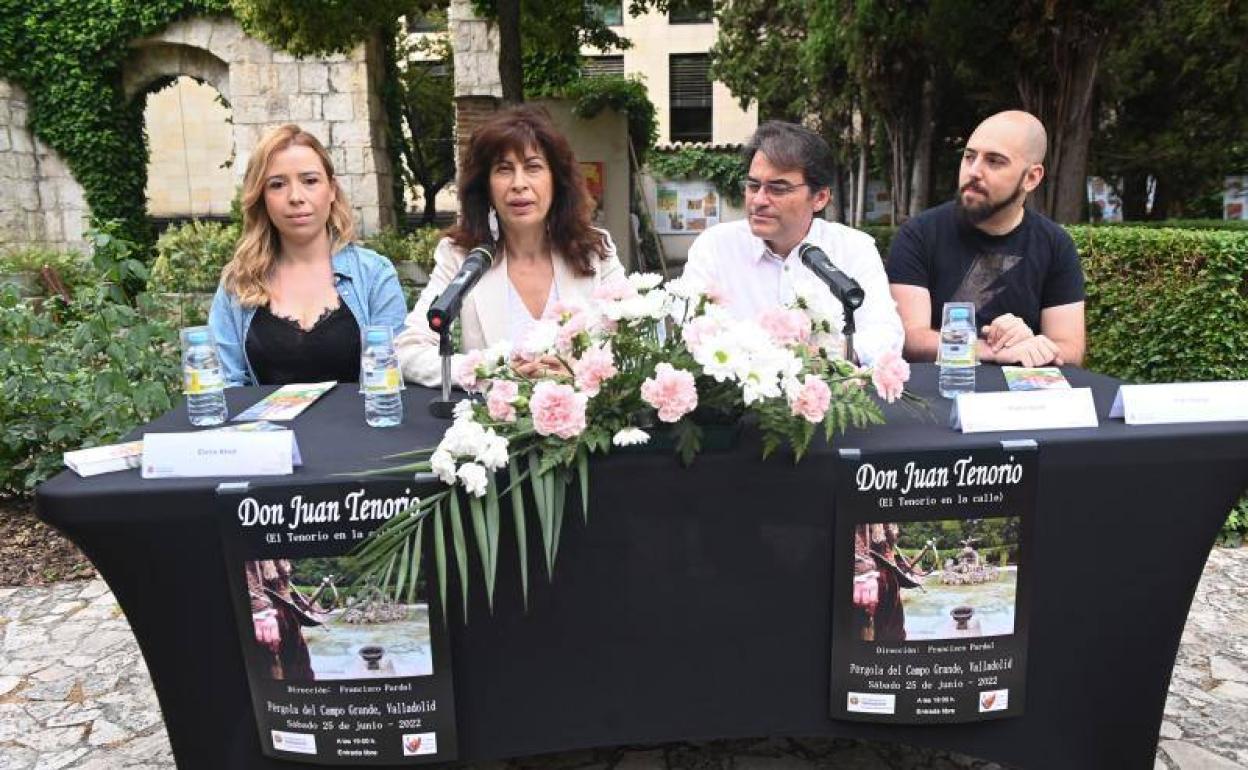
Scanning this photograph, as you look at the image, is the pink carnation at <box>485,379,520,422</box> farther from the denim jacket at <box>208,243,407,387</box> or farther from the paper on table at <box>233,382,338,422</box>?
the denim jacket at <box>208,243,407,387</box>

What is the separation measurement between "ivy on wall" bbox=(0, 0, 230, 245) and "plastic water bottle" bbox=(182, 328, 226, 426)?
13.5m

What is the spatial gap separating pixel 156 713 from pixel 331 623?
1539mm

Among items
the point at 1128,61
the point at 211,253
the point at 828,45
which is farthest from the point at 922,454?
the point at 1128,61

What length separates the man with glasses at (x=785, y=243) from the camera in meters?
2.58

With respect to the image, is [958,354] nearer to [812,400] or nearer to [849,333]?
[849,333]

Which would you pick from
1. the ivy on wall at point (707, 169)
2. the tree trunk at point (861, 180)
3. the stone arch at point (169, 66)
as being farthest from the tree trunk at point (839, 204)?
the stone arch at point (169, 66)

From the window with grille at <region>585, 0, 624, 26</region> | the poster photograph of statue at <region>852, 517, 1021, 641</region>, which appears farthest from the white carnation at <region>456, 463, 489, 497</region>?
the window with grille at <region>585, 0, 624, 26</region>

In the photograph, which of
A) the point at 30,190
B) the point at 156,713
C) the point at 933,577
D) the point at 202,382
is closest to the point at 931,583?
the point at 933,577

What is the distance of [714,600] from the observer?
1778 millimetres

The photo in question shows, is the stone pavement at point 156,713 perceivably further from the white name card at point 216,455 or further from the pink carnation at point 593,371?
the pink carnation at point 593,371

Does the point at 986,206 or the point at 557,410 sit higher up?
the point at 986,206

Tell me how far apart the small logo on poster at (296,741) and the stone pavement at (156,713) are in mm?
768

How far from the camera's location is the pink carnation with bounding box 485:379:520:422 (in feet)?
5.20

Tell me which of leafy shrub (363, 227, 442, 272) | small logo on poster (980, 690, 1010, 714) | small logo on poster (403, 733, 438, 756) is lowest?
small logo on poster (403, 733, 438, 756)
